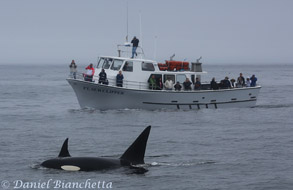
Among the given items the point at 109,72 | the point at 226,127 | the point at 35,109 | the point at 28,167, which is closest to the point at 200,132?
the point at 226,127

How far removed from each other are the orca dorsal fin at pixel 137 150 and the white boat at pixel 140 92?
18050 mm

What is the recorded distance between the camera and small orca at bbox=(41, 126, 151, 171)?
1975 centimetres

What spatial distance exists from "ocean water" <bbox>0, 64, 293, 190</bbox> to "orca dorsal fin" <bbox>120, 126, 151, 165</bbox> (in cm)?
44

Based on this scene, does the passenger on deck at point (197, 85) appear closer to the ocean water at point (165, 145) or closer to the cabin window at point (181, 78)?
the cabin window at point (181, 78)

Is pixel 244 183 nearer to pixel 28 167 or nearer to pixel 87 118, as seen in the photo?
pixel 28 167

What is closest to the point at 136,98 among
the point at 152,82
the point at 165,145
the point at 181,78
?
the point at 152,82

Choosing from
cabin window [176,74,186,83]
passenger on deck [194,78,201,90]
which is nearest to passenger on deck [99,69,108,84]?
cabin window [176,74,186,83]

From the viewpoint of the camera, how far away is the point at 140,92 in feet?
130

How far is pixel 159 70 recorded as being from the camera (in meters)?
41.3

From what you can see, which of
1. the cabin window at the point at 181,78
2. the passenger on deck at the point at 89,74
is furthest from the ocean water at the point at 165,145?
Answer: the cabin window at the point at 181,78

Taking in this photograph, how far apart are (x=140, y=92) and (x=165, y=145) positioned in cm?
1198

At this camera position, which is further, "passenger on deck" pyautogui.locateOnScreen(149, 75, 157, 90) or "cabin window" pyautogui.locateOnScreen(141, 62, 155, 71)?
"cabin window" pyautogui.locateOnScreen(141, 62, 155, 71)

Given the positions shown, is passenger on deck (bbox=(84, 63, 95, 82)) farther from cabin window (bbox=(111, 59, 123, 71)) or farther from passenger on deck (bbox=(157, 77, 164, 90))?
passenger on deck (bbox=(157, 77, 164, 90))

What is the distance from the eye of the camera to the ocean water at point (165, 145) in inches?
790
